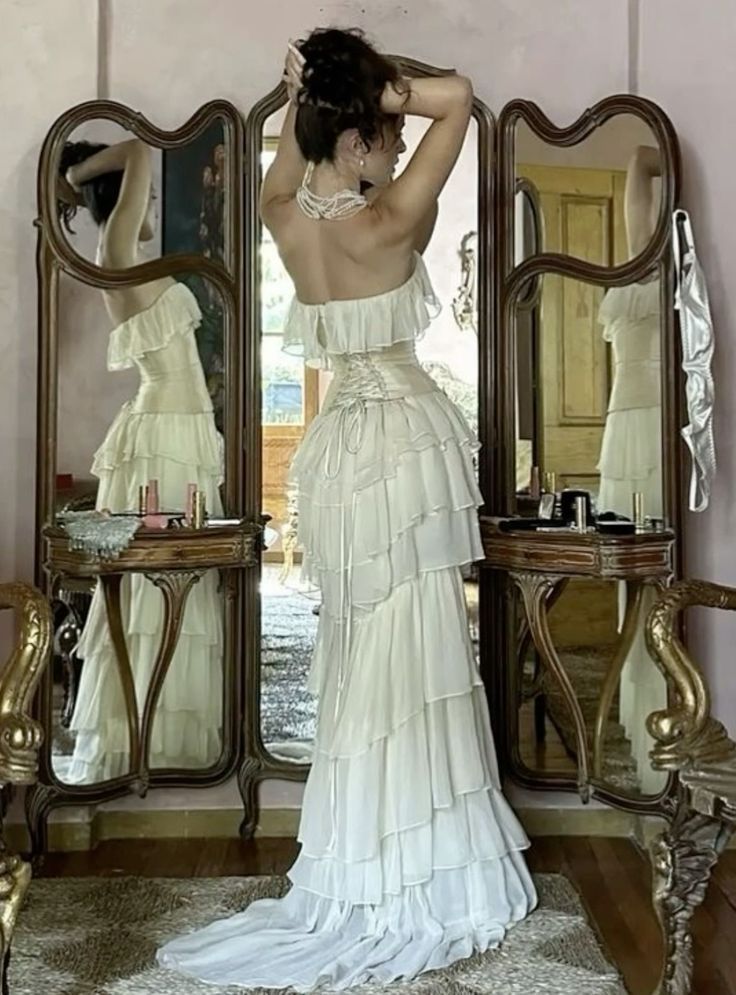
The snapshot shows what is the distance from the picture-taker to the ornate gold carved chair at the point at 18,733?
4.77ft

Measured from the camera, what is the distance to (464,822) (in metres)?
1.93

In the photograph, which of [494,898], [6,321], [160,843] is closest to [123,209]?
[6,321]

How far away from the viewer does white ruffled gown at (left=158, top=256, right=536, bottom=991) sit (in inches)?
73.6

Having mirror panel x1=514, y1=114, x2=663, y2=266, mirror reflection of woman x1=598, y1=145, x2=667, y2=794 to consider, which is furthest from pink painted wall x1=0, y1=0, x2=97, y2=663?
mirror reflection of woman x1=598, y1=145, x2=667, y2=794

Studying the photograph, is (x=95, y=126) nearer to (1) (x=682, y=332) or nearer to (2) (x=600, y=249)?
(2) (x=600, y=249)

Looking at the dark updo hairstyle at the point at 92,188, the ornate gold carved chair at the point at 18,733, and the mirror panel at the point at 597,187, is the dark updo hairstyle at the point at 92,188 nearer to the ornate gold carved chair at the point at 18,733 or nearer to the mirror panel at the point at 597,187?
the mirror panel at the point at 597,187

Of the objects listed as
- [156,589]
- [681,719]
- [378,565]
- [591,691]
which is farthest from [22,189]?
[681,719]

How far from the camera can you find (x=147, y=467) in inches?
99.7

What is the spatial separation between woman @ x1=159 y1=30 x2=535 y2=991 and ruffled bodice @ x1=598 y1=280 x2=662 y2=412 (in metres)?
0.73

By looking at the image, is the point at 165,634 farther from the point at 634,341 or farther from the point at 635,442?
the point at 634,341

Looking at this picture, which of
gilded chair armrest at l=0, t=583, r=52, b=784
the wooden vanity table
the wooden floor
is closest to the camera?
gilded chair armrest at l=0, t=583, r=52, b=784

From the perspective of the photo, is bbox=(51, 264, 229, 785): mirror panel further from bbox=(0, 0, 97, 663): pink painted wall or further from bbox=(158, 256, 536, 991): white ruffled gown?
bbox=(158, 256, 536, 991): white ruffled gown

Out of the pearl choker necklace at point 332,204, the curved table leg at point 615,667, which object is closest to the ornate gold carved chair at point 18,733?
the pearl choker necklace at point 332,204

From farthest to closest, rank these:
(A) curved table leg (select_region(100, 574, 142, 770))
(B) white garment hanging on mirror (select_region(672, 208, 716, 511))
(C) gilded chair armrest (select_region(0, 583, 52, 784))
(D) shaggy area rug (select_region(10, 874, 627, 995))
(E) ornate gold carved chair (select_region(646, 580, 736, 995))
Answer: (A) curved table leg (select_region(100, 574, 142, 770)) → (B) white garment hanging on mirror (select_region(672, 208, 716, 511)) → (D) shaggy area rug (select_region(10, 874, 627, 995)) → (E) ornate gold carved chair (select_region(646, 580, 736, 995)) → (C) gilded chair armrest (select_region(0, 583, 52, 784))
